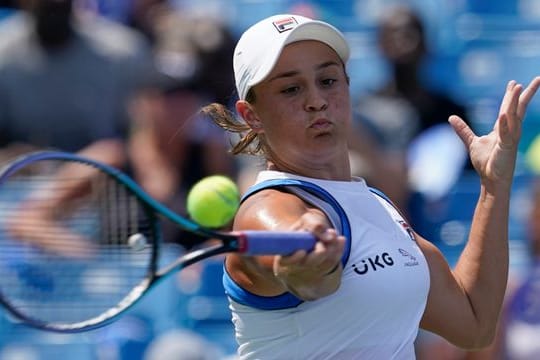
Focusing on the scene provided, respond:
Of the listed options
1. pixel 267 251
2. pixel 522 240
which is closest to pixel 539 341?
pixel 522 240

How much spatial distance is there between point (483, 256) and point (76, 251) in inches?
47.9

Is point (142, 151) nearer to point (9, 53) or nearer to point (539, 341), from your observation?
point (9, 53)

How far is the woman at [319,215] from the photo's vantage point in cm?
301

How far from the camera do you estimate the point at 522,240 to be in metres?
6.83

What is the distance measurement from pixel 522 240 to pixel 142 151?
218 cm

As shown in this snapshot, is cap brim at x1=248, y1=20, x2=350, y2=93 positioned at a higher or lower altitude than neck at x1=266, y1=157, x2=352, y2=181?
higher

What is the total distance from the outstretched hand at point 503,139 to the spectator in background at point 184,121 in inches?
123

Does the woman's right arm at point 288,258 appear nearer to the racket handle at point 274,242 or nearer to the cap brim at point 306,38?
the racket handle at point 274,242

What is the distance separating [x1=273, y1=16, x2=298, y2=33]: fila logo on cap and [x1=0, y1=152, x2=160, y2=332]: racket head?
22.5 inches

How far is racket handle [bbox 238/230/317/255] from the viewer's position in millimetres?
2678

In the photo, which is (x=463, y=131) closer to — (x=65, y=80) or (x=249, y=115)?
(x=249, y=115)

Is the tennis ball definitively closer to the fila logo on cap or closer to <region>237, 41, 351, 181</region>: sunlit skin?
<region>237, 41, 351, 181</region>: sunlit skin

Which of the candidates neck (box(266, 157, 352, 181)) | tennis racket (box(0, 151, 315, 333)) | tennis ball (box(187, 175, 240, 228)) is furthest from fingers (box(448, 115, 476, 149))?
tennis ball (box(187, 175, 240, 228))

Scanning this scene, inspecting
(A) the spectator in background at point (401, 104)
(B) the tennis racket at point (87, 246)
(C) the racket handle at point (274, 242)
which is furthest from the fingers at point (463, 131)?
(A) the spectator in background at point (401, 104)
